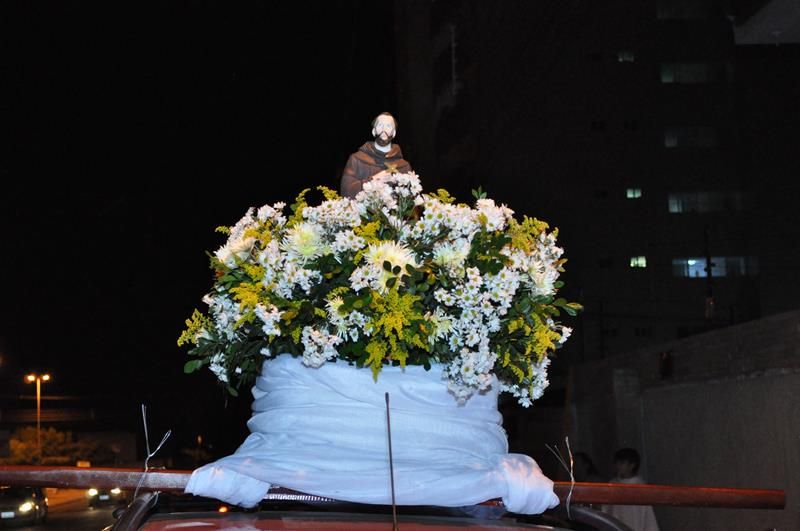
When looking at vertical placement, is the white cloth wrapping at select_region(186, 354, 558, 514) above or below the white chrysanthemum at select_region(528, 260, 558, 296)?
below

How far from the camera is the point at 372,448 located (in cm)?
333

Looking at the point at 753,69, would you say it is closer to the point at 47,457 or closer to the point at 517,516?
the point at 47,457

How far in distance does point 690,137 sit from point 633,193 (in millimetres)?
4254

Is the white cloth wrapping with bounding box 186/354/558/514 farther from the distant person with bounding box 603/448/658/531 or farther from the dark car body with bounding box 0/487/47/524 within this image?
the dark car body with bounding box 0/487/47/524

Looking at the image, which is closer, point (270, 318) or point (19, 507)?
point (270, 318)

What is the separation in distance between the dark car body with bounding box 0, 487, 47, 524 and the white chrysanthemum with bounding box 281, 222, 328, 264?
26.2 m

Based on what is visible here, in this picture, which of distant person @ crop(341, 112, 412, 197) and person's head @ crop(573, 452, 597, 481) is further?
person's head @ crop(573, 452, 597, 481)

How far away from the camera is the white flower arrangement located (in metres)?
3.35

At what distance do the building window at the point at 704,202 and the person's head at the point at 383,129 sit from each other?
45.0 m

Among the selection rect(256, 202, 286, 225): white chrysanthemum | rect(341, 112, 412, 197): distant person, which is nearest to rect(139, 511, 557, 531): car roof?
rect(256, 202, 286, 225): white chrysanthemum

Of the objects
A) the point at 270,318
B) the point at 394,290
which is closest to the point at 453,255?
the point at 394,290

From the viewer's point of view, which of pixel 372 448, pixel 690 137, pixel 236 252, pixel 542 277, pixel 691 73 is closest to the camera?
pixel 372 448

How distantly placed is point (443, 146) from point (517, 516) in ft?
168

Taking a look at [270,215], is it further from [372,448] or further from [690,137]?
[690,137]
